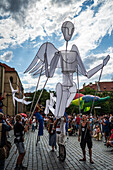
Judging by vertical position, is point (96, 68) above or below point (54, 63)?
below

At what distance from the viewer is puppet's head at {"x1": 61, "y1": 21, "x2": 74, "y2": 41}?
6.33 m

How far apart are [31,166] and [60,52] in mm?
3872

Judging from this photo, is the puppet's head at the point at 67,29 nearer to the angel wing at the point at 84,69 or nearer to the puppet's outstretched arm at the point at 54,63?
the angel wing at the point at 84,69

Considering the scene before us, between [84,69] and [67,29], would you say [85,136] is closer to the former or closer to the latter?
[84,69]

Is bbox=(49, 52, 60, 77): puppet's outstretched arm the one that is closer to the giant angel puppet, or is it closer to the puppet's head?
the giant angel puppet

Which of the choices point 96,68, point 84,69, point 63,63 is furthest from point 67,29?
point 96,68

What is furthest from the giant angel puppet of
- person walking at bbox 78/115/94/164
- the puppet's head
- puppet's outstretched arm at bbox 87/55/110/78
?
person walking at bbox 78/115/94/164

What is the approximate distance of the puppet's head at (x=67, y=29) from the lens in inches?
249

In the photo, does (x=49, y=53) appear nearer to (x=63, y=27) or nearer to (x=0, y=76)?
(x=63, y=27)

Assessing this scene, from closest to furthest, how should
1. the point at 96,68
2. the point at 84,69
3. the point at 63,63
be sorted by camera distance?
the point at 63,63 → the point at 84,69 → the point at 96,68

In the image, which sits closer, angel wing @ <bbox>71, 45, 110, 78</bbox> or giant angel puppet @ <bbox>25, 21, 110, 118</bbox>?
giant angel puppet @ <bbox>25, 21, 110, 118</bbox>

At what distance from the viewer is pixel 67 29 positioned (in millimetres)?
6367

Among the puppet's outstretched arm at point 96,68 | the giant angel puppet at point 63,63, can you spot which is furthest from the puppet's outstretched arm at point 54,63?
the puppet's outstretched arm at point 96,68

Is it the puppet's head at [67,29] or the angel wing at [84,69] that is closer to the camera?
the puppet's head at [67,29]
